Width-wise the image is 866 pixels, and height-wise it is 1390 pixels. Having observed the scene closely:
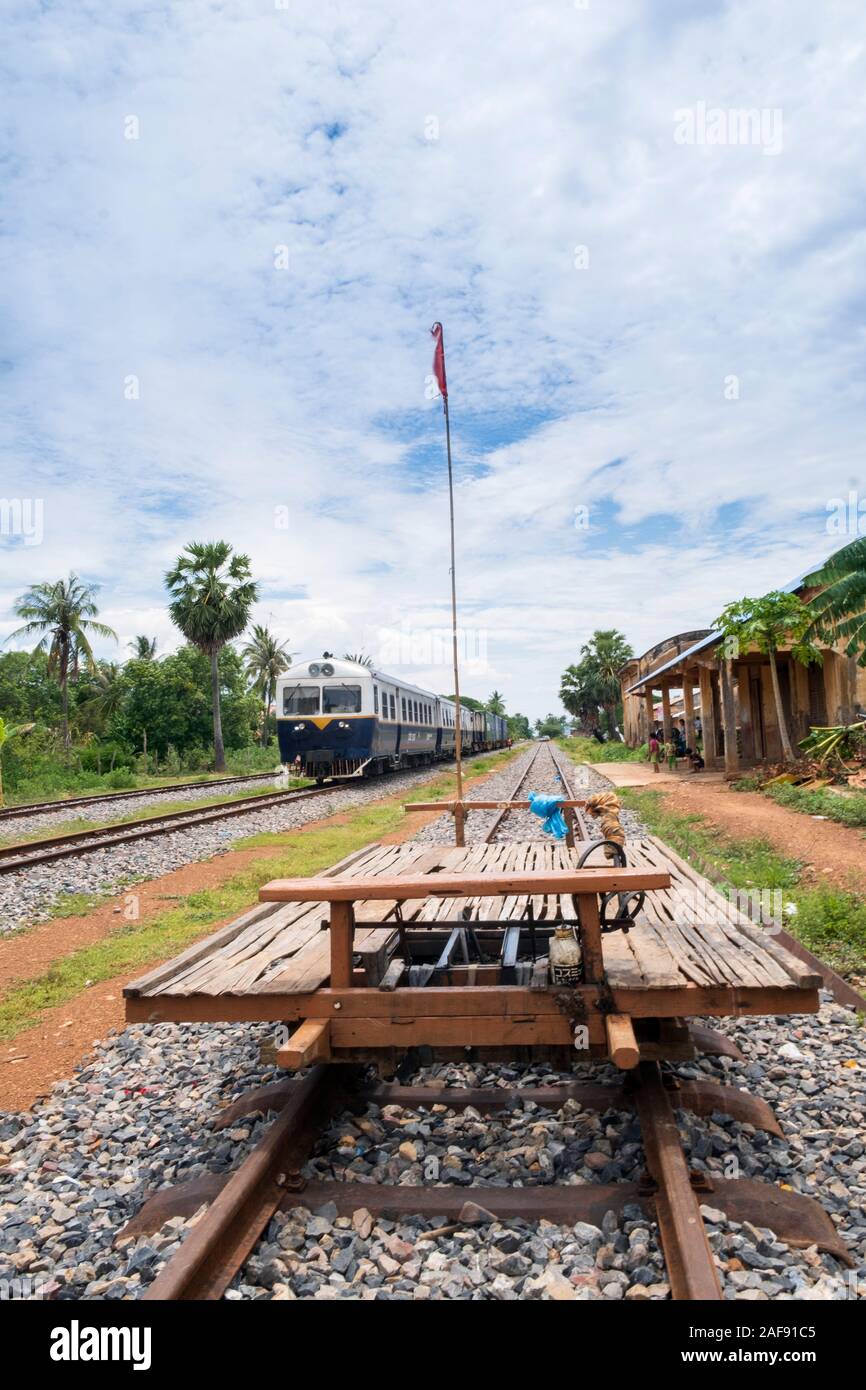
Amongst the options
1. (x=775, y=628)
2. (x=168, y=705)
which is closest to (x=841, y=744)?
(x=775, y=628)

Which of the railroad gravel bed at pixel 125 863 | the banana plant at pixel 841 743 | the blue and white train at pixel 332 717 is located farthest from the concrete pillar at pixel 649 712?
the railroad gravel bed at pixel 125 863

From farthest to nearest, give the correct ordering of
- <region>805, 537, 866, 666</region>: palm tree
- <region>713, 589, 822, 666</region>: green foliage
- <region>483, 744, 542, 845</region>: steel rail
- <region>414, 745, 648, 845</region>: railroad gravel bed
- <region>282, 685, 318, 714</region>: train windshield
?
<region>282, 685, 318, 714</region>: train windshield
<region>713, 589, 822, 666</region>: green foliage
<region>805, 537, 866, 666</region>: palm tree
<region>414, 745, 648, 845</region>: railroad gravel bed
<region>483, 744, 542, 845</region>: steel rail

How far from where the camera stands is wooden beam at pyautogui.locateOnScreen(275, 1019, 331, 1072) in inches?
125

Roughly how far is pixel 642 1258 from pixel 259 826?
43.1 feet

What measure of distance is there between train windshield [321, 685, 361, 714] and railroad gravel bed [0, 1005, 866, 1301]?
1690 centimetres

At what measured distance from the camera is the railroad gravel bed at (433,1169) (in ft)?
8.79

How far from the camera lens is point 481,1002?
11.4 feet

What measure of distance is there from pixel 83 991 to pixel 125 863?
529cm

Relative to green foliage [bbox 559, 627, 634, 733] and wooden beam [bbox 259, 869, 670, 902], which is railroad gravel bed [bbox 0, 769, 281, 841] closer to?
wooden beam [bbox 259, 869, 670, 902]

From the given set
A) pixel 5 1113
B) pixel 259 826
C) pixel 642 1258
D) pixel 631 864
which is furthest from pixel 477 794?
pixel 642 1258

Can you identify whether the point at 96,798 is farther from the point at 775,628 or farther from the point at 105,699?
the point at 105,699

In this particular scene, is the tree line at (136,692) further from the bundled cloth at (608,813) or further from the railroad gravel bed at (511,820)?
the bundled cloth at (608,813)

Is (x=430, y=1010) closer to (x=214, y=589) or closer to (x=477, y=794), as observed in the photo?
(x=477, y=794)

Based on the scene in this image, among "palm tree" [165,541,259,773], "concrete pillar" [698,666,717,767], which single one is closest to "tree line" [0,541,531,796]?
"palm tree" [165,541,259,773]
